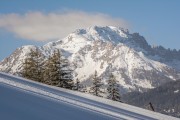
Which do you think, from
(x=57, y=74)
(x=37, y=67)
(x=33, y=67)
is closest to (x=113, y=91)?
(x=57, y=74)

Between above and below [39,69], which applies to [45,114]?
below

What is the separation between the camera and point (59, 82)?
47.9 meters

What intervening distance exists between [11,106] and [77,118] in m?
1.37

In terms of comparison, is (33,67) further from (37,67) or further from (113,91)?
(113,91)

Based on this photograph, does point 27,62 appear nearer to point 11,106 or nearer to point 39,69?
point 39,69

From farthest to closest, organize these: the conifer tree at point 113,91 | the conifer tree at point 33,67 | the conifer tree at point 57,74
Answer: the conifer tree at point 113,91 < the conifer tree at point 33,67 < the conifer tree at point 57,74

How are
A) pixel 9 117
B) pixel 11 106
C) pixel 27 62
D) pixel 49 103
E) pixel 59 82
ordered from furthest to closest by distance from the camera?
pixel 27 62, pixel 59 82, pixel 49 103, pixel 11 106, pixel 9 117

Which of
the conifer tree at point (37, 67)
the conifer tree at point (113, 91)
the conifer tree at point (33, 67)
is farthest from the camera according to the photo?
the conifer tree at point (113, 91)

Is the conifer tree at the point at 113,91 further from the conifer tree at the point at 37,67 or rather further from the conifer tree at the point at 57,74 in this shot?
the conifer tree at the point at 37,67

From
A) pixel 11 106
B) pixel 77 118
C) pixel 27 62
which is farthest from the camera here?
pixel 27 62

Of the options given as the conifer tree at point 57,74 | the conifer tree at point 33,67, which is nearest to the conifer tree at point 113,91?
the conifer tree at point 57,74

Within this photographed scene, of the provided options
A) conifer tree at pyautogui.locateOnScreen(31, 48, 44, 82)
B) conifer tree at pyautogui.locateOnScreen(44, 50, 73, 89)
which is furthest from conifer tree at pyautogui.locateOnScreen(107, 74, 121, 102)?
conifer tree at pyautogui.locateOnScreen(31, 48, 44, 82)

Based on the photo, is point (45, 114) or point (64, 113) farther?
point (64, 113)

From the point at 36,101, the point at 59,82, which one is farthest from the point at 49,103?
the point at 59,82
